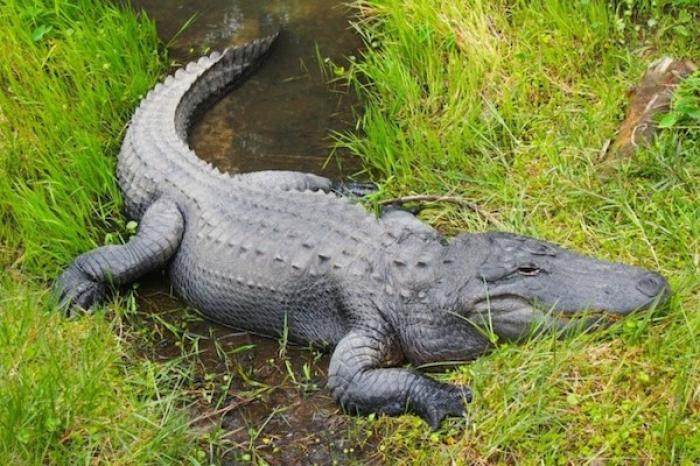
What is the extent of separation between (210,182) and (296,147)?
34.8 inches

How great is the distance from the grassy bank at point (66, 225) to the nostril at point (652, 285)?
2.13m

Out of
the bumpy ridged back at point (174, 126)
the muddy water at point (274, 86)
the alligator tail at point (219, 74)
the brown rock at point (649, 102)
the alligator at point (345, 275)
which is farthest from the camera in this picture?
the alligator tail at point (219, 74)

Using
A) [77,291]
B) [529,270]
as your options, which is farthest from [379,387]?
[77,291]

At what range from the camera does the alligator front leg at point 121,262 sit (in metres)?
5.22

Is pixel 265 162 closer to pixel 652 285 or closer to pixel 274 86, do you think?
pixel 274 86

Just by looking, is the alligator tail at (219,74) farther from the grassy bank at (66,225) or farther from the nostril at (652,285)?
the nostril at (652,285)

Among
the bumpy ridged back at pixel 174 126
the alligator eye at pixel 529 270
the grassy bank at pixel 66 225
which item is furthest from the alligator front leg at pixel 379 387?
the bumpy ridged back at pixel 174 126

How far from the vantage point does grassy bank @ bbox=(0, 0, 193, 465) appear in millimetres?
3959

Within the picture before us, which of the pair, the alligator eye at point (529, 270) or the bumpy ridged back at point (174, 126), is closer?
the alligator eye at point (529, 270)

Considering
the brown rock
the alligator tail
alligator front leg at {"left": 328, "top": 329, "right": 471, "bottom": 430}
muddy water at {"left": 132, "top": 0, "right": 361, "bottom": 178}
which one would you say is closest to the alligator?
alligator front leg at {"left": 328, "top": 329, "right": 471, "bottom": 430}

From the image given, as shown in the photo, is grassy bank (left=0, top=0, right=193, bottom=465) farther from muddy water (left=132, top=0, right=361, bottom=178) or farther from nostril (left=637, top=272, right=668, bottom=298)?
nostril (left=637, top=272, right=668, bottom=298)

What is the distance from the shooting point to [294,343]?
4992mm

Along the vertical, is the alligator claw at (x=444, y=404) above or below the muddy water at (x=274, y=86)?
below

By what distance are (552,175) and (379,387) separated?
5.67 feet
